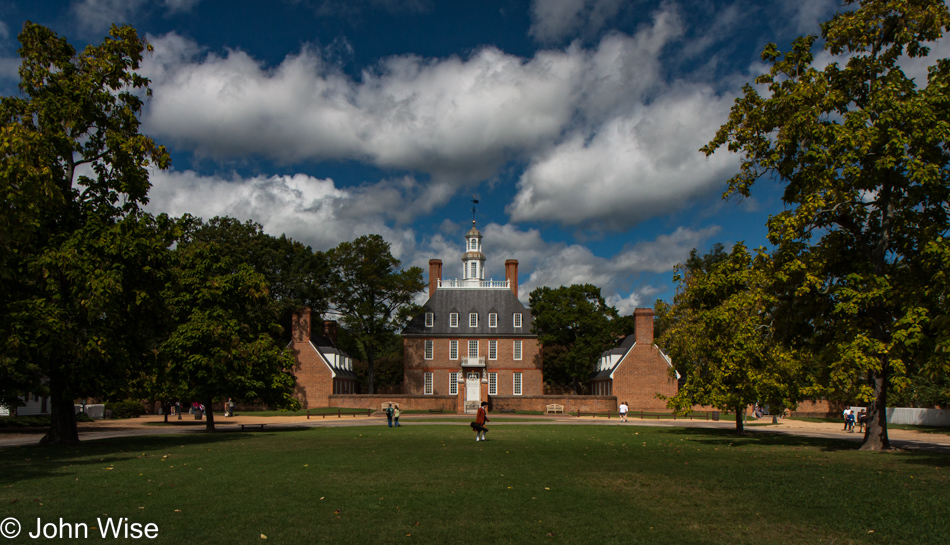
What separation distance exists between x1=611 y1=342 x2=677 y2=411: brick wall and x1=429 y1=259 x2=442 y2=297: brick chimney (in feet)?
68.8

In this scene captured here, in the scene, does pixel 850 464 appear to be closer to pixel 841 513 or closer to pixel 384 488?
pixel 841 513

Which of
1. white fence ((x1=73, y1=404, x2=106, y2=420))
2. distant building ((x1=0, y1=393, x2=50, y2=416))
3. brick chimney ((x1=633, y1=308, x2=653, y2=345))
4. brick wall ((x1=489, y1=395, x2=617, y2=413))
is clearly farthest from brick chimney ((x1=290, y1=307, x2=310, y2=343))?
brick chimney ((x1=633, y1=308, x2=653, y2=345))

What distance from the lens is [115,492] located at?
38.3 ft

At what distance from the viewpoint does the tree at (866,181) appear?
62.5 ft

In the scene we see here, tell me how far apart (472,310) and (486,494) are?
5439 cm

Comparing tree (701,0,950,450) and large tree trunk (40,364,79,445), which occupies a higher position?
tree (701,0,950,450)

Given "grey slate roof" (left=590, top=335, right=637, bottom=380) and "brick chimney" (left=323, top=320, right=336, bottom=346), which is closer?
"grey slate roof" (left=590, top=335, right=637, bottom=380)

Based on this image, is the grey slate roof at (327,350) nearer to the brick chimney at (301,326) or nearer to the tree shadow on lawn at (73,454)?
the brick chimney at (301,326)

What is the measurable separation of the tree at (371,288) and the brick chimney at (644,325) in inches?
821

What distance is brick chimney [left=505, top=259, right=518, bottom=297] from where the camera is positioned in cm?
6850

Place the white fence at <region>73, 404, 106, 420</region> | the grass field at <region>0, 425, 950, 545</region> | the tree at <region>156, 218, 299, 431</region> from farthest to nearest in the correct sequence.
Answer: the white fence at <region>73, 404, 106, 420</region> < the tree at <region>156, 218, 299, 431</region> < the grass field at <region>0, 425, 950, 545</region>

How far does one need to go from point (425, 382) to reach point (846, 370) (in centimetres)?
4796

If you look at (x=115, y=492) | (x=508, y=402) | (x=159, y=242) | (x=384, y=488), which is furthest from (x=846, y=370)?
(x=508, y=402)

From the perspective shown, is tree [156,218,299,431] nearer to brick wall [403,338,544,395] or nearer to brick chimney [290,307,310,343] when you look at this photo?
brick chimney [290,307,310,343]
